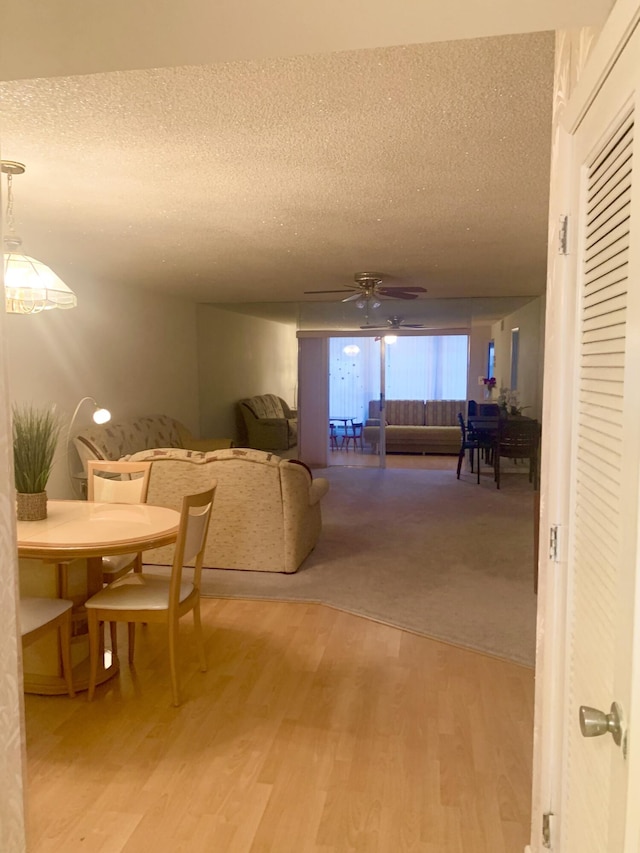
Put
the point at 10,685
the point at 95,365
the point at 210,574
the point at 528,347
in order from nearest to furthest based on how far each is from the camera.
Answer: the point at 10,685, the point at 210,574, the point at 95,365, the point at 528,347

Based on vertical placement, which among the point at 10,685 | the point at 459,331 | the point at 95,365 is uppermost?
the point at 459,331

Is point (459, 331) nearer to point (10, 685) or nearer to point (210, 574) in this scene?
point (210, 574)

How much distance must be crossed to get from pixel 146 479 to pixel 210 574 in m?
1.13

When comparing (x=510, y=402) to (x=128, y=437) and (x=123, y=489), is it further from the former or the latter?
(x=123, y=489)

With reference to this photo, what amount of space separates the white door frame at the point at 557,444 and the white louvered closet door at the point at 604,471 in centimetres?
5

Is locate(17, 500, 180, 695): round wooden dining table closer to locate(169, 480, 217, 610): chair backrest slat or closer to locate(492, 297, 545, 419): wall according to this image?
locate(169, 480, 217, 610): chair backrest slat

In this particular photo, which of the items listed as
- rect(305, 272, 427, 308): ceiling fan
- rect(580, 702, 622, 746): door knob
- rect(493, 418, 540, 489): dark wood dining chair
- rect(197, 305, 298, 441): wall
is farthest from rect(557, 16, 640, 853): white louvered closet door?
rect(197, 305, 298, 441): wall

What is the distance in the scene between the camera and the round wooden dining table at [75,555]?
255 centimetres

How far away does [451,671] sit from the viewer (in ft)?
9.72

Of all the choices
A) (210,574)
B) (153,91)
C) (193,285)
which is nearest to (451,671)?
(210,574)

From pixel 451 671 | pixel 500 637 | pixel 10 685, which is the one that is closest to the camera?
pixel 10 685

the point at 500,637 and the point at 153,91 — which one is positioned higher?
the point at 153,91

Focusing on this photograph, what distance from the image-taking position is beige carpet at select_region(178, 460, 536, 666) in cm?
351

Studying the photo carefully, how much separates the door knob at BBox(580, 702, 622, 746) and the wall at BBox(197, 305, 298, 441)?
26.3 feet
